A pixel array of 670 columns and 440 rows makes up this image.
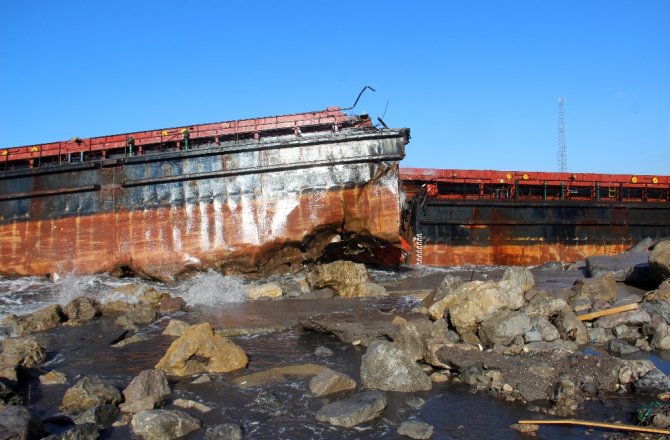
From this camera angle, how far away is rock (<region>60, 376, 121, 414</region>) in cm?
460

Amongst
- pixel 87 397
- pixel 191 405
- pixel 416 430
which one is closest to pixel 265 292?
pixel 191 405

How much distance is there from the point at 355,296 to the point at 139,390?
5774 millimetres

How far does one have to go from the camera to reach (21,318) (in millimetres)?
8312

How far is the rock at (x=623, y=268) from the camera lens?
912 cm

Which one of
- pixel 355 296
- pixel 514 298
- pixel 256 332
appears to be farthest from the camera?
pixel 355 296

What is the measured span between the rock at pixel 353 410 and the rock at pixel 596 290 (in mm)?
4645

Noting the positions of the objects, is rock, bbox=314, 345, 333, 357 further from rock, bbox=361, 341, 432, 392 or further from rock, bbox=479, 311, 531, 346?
rock, bbox=479, 311, 531, 346

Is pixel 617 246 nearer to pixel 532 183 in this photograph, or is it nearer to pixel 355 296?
pixel 532 183

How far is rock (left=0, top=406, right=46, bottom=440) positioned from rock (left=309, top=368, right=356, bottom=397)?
7.73 ft

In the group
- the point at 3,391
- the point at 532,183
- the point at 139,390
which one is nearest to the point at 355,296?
the point at 139,390

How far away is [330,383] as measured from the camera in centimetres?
496

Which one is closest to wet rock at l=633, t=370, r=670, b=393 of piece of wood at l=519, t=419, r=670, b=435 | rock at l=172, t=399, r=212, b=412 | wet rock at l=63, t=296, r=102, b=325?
piece of wood at l=519, t=419, r=670, b=435

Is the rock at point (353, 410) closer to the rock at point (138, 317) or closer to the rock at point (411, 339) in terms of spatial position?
the rock at point (411, 339)

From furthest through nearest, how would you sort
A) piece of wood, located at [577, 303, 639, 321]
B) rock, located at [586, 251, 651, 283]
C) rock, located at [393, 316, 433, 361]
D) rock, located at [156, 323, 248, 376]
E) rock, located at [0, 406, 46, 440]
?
rock, located at [586, 251, 651, 283]
piece of wood, located at [577, 303, 639, 321]
rock, located at [393, 316, 433, 361]
rock, located at [156, 323, 248, 376]
rock, located at [0, 406, 46, 440]
